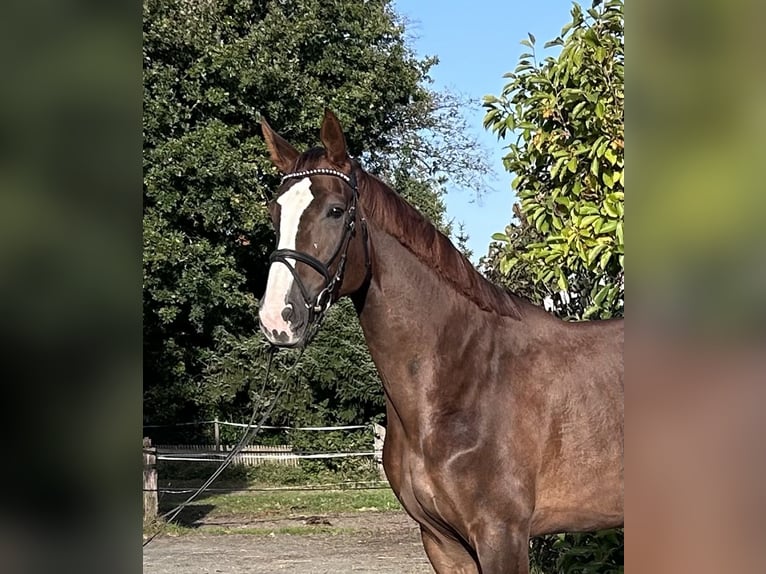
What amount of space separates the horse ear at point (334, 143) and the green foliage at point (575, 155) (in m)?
1.11

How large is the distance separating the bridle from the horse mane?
0.07 m

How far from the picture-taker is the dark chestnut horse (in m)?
2.57

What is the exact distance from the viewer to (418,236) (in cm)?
273

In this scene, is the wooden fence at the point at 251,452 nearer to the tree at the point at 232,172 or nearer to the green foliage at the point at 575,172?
the tree at the point at 232,172

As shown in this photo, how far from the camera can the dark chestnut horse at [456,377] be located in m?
2.57

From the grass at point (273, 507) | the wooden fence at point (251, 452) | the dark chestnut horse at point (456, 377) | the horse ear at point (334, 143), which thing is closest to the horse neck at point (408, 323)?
the dark chestnut horse at point (456, 377)

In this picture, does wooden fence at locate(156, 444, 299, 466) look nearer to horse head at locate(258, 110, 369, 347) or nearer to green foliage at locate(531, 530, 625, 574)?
green foliage at locate(531, 530, 625, 574)

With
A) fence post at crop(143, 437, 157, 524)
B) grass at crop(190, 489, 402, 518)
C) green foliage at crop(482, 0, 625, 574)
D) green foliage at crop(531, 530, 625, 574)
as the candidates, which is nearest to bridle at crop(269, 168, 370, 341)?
green foliage at crop(482, 0, 625, 574)

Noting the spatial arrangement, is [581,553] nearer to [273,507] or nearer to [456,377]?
[456,377]
